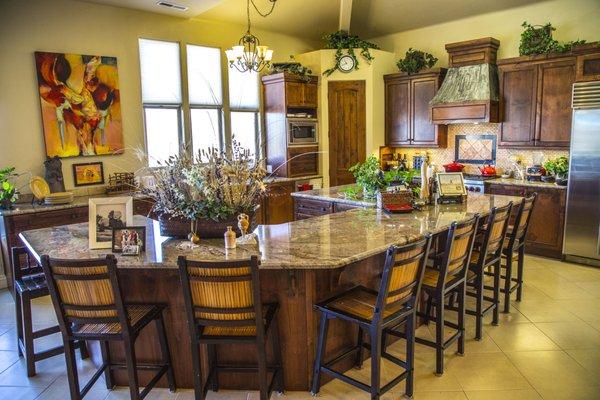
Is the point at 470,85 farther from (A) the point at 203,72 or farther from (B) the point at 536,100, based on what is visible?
(A) the point at 203,72

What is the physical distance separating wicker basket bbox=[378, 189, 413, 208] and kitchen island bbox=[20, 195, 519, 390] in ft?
2.47

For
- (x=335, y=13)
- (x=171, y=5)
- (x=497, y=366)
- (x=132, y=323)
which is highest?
(x=335, y=13)

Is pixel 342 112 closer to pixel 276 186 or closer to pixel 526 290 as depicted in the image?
pixel 276 186

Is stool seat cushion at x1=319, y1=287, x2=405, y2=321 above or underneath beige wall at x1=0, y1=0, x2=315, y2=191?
underneath

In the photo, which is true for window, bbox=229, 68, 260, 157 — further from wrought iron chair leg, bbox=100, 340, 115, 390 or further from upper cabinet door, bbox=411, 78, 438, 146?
wrought iron chair leg, bbox=100, 340, 115, 390

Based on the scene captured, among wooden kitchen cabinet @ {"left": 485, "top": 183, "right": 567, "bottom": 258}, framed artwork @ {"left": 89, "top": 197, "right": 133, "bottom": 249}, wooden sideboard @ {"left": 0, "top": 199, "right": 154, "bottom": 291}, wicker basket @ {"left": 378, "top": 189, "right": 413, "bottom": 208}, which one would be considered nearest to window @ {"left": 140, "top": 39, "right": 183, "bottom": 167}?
wooden sideboard @ {"left": 0, "top": 199, "right": 154, "bottom": 291}

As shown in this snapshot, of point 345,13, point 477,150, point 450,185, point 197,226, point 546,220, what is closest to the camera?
point 197,226

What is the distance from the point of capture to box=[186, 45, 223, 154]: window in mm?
6543

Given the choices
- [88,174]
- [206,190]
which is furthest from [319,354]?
[88,174]

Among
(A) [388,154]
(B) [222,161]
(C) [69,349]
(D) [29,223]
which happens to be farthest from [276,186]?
(C) [69,349]

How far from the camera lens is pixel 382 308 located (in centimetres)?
Answer: 250

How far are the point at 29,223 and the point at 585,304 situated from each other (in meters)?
5.69

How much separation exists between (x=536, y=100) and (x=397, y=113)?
7.22 feet

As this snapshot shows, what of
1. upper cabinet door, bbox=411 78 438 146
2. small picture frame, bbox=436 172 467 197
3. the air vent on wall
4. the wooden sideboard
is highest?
the air vent on wall
